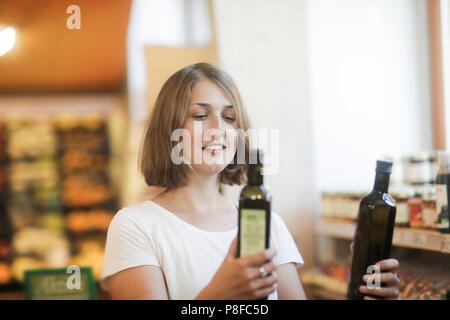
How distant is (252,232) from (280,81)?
1.86 metres

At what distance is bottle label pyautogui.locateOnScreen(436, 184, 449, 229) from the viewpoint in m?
1.61

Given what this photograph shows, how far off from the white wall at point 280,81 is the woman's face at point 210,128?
4.55ft

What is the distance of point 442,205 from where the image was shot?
1.62 meters

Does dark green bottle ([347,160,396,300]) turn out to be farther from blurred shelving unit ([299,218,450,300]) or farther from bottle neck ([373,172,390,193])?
blurred shelving unit ([299,218,450,300])

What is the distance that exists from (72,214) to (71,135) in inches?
33.9

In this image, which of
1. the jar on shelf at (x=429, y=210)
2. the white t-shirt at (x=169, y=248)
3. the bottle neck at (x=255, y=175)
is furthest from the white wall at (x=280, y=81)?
the bottle neck at (x=255, y=175)

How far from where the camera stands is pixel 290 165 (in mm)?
2621

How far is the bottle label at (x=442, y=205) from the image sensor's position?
1.61m

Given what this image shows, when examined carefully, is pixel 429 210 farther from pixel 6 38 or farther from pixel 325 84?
pixel 6 38

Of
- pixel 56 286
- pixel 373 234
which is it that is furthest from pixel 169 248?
pixel 56 286

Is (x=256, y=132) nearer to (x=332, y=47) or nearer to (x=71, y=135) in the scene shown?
(x=332, y=47)

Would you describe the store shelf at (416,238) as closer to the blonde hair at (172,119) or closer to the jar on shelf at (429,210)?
the jar on shelf at (429,210)

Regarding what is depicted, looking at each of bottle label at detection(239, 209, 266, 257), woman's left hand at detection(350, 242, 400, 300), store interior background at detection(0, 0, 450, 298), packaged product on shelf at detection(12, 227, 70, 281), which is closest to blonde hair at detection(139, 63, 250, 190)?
bottle label at detection(239, 209, 266, 257)

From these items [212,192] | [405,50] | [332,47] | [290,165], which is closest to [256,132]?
[290,165]
